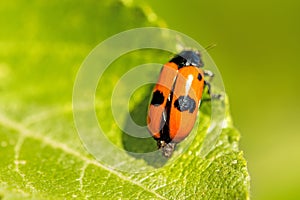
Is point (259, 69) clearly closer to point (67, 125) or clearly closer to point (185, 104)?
point (185, 104)

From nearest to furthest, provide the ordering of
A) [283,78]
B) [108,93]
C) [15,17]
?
[108,93]
[15,17]
[283,78]

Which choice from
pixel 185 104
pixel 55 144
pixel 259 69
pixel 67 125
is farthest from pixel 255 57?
pixel 55 144

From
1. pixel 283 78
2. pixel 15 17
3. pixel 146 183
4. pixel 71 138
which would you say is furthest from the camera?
pixel 283 78

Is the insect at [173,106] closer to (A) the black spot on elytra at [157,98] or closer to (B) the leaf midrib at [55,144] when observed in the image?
(A) the black spot on elytra at [157,98]

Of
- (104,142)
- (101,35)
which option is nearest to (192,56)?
(101,35)

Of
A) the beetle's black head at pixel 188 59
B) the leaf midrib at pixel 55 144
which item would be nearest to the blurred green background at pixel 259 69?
the beetle's black head at pixel 188 59

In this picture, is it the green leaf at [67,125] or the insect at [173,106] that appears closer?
the green leaf at [67,125]

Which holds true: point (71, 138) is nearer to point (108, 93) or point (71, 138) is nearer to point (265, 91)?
point (108, 93)

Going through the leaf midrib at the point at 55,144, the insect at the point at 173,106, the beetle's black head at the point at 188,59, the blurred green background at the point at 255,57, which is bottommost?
the leaf midrib at the point at 55,144
